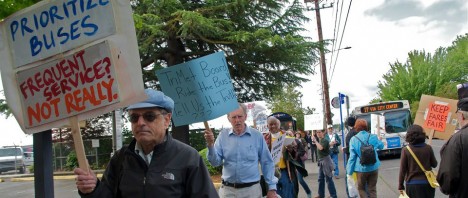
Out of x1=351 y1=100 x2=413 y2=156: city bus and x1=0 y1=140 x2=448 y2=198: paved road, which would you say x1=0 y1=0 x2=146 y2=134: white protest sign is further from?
x1=351 y1=100 x2=413 y2=156: city bus

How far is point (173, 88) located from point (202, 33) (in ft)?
36.8

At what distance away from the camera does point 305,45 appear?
16969 mm

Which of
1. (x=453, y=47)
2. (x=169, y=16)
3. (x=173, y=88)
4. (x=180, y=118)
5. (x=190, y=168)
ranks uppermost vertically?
(x=453, y=47)

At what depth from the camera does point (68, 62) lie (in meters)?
2.88

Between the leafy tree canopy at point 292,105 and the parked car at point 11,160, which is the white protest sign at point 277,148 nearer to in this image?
the parked car at point 11,160

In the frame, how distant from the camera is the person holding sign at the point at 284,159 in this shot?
23.7ft

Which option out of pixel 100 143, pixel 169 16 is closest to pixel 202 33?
pixel 169 16

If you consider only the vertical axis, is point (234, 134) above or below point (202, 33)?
below

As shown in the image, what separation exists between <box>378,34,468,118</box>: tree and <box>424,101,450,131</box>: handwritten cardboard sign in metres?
63.0

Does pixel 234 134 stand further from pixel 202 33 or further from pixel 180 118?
pixel 202 33

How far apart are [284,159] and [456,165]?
13.0ft

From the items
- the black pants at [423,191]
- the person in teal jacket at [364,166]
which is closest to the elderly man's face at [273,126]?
the person in teal jacket at [364,166]

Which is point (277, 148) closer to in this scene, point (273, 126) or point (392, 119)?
point (273, 126)

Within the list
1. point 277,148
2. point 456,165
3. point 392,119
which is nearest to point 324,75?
point 392,119
